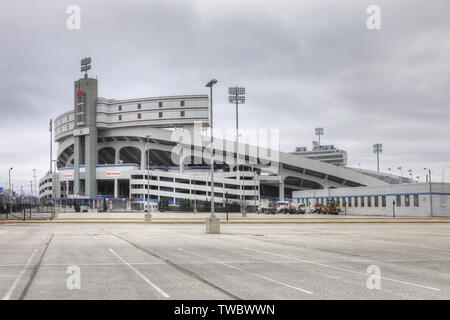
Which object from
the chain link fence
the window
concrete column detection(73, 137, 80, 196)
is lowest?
the chain link fence

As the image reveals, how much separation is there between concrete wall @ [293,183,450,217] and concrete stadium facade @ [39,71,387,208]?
33151 mm

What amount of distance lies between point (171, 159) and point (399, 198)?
81614mm

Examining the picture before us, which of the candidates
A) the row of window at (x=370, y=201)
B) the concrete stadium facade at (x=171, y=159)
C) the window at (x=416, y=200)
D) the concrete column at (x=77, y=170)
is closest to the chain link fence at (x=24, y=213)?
the concrete stadium facade at (x=171, y=159)

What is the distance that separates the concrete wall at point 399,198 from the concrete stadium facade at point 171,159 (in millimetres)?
33151

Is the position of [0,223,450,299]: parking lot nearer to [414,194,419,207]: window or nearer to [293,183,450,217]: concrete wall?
[293,183,450,217]: concrete wall

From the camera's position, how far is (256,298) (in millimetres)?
9336

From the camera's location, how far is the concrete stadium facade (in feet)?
419

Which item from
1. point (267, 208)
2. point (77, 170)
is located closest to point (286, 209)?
point (267, 208)

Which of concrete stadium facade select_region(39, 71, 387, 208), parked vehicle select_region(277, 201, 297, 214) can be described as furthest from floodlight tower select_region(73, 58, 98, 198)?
parked vehicle select_region(277, 201, 297, 214)

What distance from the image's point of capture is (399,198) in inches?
2985

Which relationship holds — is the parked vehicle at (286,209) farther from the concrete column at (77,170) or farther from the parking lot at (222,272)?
the parking lot at (222,272)

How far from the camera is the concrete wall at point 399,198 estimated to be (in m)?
68.5

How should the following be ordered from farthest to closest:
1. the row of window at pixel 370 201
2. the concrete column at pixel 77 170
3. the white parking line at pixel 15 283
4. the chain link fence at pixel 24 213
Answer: the concrete column at pixel 77 170
the row of window at pixel 370 201
the chain link fence at pixel 24 213
the white parking line at pixel 15 283
